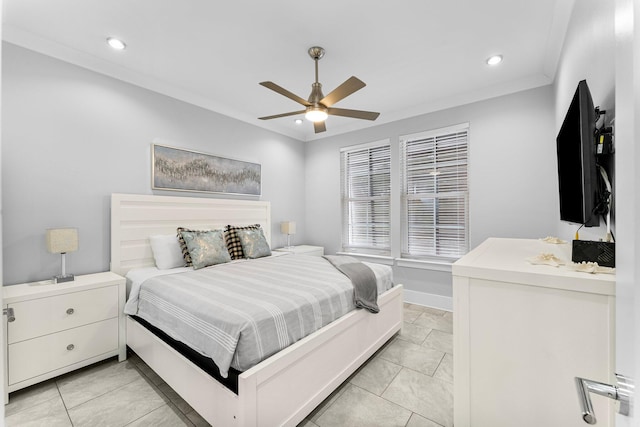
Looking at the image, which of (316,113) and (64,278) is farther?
(316,113)

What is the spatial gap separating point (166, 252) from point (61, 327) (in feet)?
3.14

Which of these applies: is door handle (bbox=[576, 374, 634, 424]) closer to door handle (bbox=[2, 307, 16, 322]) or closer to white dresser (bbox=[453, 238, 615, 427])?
white dresser (bbox=[453, 238, 615, 427])

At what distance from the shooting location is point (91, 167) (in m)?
2.76

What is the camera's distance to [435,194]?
12.7 ft

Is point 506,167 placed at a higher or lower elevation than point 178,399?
higher

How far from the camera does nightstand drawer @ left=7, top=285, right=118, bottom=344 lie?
2.06 metres

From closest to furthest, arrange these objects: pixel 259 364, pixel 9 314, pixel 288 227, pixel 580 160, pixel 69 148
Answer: pixel 580 160 < pixel 259 364 < pixel 9 314 < pixel 69 148 < pixel 288 227

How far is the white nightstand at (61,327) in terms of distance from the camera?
6.72 ft

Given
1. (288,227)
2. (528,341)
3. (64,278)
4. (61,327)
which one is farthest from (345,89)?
(61,327)

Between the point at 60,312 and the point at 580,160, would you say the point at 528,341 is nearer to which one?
the point at 580,160

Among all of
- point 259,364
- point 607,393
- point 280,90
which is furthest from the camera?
point 280,90

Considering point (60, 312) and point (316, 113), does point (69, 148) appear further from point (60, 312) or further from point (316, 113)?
point (316, 113)

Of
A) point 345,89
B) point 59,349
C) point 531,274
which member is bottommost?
point 59,349

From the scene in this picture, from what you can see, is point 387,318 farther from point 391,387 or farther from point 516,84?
point 516,84
